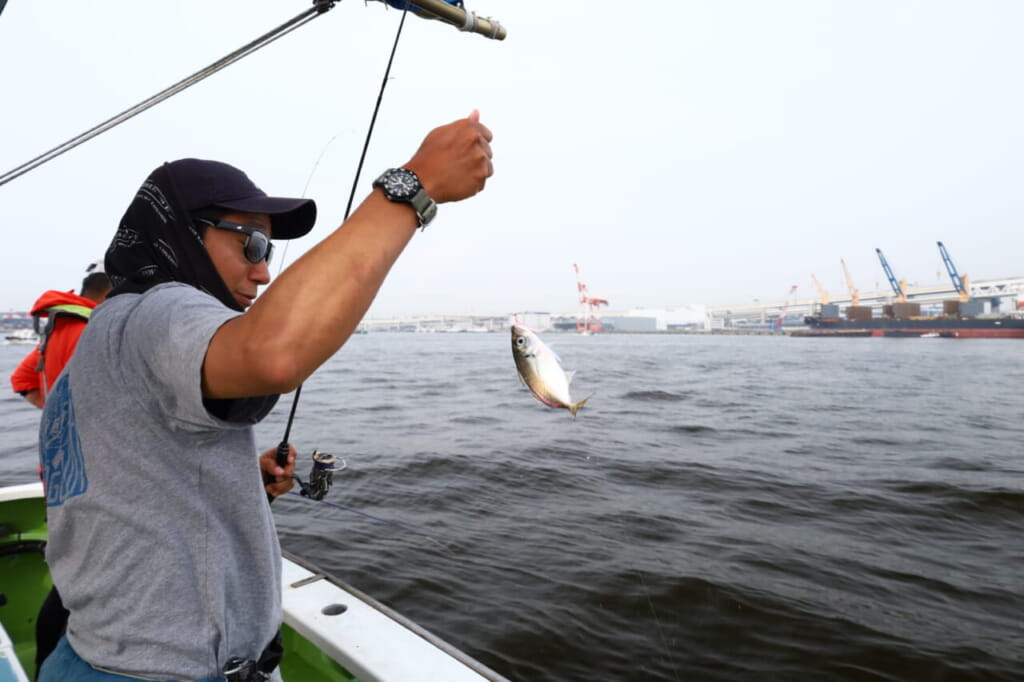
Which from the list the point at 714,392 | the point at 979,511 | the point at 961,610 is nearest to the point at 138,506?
the point at 961,610

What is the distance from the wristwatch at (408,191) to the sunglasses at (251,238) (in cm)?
55

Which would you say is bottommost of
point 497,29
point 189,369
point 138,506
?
point 138,506

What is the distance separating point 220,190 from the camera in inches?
56.7

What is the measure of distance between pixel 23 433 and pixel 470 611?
49.4ft

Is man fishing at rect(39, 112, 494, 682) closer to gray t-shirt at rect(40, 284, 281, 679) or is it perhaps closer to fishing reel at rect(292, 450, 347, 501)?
gray t-shirt at rect(40, 284, 281, 679)

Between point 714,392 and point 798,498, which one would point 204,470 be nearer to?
point 798,498

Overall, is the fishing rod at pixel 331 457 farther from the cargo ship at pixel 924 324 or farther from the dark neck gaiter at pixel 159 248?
the cargo ship at pixel 924 324

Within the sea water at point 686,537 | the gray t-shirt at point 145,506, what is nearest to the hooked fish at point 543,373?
the gray t-shirt at point 145,506

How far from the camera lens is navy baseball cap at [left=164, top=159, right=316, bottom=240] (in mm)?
1408

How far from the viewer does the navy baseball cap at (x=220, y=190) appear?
141 cm

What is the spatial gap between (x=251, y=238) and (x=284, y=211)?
12cm

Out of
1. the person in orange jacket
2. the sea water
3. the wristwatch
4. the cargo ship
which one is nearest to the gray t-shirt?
the wristwatch

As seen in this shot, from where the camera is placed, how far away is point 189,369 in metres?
1.01

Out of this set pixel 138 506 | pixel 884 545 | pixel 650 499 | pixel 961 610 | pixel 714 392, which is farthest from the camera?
pixel 714 392
